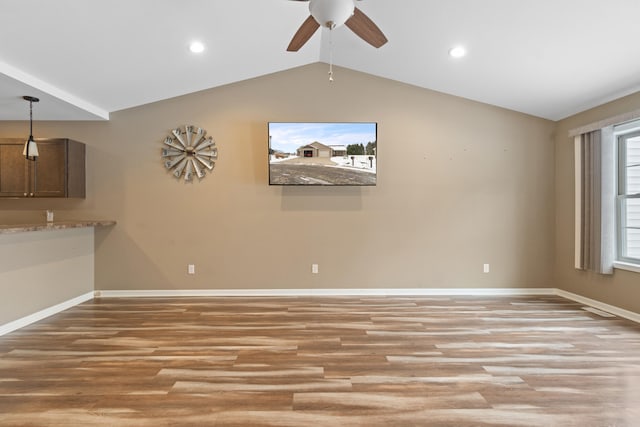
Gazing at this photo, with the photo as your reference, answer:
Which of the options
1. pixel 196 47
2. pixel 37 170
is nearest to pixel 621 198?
pixel 196 47

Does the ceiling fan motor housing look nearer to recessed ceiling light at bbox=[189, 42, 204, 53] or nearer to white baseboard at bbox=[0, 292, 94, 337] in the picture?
recessed ceiling light at bbox=[189, 42, 204, 53]

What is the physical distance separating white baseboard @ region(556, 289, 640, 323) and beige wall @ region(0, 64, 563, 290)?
258 millimetres

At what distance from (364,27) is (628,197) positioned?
3548mm

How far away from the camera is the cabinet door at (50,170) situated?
4.41 m

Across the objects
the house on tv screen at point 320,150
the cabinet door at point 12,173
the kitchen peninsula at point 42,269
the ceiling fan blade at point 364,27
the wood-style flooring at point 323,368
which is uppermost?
the ceiling fan blade at point 364,27

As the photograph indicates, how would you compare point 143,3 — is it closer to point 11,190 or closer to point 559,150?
point 11,190

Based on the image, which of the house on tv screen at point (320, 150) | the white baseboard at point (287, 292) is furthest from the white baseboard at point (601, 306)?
the house on tv screen at point (320, 150)

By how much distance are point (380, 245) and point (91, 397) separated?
3.53 m

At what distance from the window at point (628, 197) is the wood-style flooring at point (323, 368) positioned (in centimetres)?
85

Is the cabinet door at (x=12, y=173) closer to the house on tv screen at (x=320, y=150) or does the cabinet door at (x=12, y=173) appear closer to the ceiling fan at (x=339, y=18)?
the house on tv screen at (x=320, y=150)

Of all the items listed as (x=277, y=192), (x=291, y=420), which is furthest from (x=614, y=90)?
(x=291, y=420)

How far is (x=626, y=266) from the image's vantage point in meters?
3.87

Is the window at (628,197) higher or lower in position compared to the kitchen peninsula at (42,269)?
higher

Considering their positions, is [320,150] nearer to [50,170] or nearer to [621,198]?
[50,170]
